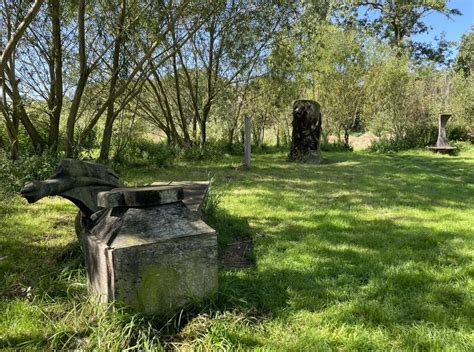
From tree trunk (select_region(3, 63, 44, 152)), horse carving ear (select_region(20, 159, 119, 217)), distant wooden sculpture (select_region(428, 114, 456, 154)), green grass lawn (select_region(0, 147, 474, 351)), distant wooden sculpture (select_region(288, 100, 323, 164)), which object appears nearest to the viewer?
green grass lawn (select_region(0, 147, 474, 351))

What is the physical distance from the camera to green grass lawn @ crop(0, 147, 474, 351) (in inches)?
91.0

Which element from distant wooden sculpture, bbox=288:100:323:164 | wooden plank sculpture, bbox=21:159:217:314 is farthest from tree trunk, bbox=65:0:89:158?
distant wooden sculpture, bbox=288:100:323:164

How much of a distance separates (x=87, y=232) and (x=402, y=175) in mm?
8120

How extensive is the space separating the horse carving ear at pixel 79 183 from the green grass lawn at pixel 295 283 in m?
0.57

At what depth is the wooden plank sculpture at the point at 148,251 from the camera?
2352 mm

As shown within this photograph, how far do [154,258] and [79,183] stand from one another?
119cm

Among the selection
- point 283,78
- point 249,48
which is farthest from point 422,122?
point 249,48

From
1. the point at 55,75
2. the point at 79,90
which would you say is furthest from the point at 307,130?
the point at 55,75

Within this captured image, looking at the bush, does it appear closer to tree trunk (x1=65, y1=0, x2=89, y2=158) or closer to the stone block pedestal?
tree trunk (x1=65, y1=0, x2=89, y2=158)

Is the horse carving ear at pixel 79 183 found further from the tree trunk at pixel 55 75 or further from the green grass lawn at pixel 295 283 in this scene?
the tree trunk at pixel 55 75

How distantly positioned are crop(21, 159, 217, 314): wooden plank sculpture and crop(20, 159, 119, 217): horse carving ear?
0.06 metres

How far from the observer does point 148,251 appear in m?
2.37

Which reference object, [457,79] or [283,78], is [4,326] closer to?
[283,78]

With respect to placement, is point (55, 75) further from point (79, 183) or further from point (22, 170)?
point (79, 183)
